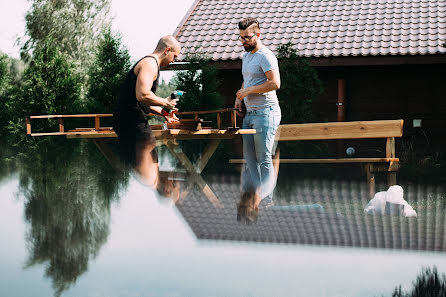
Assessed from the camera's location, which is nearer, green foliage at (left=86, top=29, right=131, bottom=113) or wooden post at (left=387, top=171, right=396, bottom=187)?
wooden post at (left=387, top=171, right=396, bottom=187)

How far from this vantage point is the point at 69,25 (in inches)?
1335

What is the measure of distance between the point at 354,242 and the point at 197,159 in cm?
1009

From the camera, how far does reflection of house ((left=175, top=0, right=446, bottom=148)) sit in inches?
609

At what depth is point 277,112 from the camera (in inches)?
237

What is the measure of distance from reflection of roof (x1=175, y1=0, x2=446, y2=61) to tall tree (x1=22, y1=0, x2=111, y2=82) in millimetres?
15273

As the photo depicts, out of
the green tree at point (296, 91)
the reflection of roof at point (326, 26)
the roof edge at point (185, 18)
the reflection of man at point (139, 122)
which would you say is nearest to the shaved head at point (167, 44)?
the reflection of man at point (139, 122)

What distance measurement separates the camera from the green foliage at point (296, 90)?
14500mm

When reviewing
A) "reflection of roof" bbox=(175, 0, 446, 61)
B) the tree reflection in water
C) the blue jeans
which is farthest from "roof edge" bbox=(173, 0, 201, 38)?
the blue jeans

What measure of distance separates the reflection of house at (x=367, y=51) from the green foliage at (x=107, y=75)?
1.64 m

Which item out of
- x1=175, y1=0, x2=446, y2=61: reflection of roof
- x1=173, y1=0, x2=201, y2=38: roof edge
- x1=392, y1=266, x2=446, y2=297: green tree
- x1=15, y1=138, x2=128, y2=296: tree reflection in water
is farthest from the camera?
x1=173, y1=0, x2=201, y2=38: roof edge

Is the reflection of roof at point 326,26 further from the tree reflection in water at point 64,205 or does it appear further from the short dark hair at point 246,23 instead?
the short dark hair at point 246,23

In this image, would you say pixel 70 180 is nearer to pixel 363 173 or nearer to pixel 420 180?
pixel 363 173

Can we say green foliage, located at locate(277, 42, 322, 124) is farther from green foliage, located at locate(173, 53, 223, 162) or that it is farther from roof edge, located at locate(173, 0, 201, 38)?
roof edge, located at locate(173, 0, 201, 38)

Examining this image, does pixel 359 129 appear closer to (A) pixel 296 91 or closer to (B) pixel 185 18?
(A) pixel 296 91
